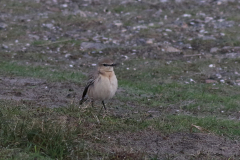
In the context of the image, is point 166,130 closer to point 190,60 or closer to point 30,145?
point 30,145

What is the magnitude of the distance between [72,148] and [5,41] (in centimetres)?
1023

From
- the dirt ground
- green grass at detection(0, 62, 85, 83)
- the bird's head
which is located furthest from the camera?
green grass at detection(0, 62, 85, 83)

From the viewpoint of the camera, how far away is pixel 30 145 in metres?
5.51

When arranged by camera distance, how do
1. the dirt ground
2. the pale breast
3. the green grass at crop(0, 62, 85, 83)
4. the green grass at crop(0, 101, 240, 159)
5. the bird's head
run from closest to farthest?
the green grass at crop(0, 101, 240, 159) → the dirt ground → the pale breast → the bird's head → the green grass at crop(0, 62, 85, 83)

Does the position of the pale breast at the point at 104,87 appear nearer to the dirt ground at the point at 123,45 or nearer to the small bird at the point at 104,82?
the small bird at the point at 104,82

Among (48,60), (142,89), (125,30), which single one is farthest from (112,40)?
(142,89)

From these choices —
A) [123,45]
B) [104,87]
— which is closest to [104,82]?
[104,87]

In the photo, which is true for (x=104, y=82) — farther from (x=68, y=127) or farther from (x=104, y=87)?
(x=68, y=127)

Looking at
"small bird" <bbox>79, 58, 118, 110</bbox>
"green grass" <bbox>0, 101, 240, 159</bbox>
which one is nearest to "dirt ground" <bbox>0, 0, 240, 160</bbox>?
"green grass" <bbox>0, 101, 240, 159</bbox>

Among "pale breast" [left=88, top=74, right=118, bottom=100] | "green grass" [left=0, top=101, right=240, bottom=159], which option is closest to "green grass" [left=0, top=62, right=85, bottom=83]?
"green grass" [left=0, top=101, right=240, bottom=159]

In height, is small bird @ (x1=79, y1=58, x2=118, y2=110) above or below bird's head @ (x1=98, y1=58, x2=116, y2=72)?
below

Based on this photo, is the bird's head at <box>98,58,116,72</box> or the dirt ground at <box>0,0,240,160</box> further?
the bird's head at <box>98,58,116,72</box>

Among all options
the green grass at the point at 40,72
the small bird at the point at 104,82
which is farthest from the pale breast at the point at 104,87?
the green grass at the point at 40,72

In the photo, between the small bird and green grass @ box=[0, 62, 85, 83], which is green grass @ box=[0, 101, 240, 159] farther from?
green grass @ box=[0, 62, 85, 83]
